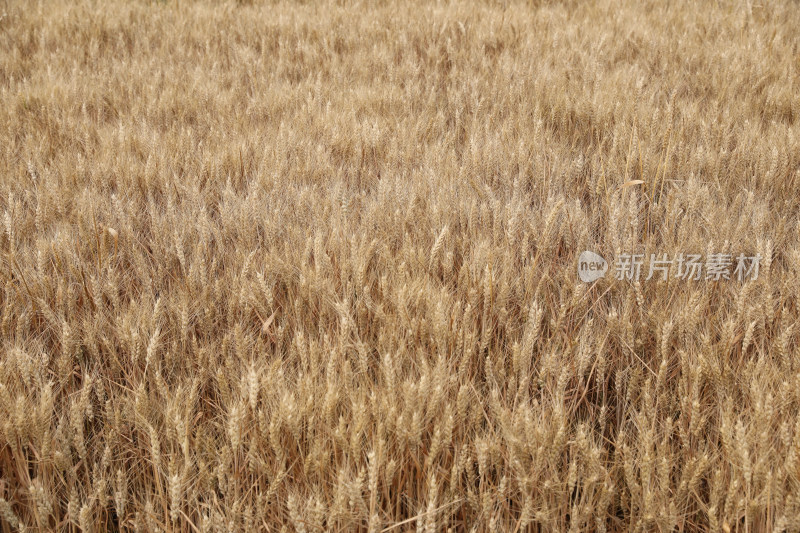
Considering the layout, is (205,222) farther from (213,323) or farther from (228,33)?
(228,33)

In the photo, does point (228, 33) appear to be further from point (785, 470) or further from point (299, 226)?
point (785, 470)

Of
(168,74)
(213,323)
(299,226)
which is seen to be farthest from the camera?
(168,74)

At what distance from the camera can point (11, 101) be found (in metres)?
3.14

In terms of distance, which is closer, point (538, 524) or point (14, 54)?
point (538, 524)

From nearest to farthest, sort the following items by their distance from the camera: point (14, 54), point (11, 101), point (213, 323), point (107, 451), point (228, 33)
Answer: point (107, 451) < point (213, 323) < point (11, 101) < point (14, 54) < point (228, 33)

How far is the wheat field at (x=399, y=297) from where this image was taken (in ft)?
4.05

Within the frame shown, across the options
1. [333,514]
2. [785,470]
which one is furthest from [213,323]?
[785,470]

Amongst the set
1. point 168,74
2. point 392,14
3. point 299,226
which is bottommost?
point 299,226

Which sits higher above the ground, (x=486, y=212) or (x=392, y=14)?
(x=392, y=14)

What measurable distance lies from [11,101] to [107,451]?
2695 millimetres

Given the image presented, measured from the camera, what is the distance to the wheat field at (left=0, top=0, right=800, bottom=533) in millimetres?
1233

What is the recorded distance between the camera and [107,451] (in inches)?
49.5

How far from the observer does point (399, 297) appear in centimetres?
158

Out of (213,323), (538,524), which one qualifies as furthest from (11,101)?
(538,524)
